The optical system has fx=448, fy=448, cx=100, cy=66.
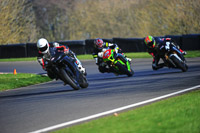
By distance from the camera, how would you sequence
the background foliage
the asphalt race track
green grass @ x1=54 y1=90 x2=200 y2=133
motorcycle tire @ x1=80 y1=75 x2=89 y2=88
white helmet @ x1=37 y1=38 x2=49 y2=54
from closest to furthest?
green grass @ x1=54 y1=90 x2=200 y2=133 < the asphalt race track < white helmet @ x1=37 y1=38 x2=49 y2=54 < motorcycle tire @ x1=80 y1=75 x2=89 y2=88 < the background foliage

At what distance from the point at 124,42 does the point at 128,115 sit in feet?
73.4

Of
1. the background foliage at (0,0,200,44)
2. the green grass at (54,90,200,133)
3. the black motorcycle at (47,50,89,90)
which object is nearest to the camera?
the green grass at (54,90,200,133)

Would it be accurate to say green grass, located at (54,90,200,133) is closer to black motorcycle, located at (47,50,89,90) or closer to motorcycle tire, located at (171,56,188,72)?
black motorcycle, located at (47,50,89,90)

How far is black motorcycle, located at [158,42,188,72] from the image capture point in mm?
14047

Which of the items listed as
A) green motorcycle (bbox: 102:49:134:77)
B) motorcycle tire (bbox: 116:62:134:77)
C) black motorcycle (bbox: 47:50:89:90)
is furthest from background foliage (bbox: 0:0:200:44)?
black motorcycle (bbox: 47:50:89:90)

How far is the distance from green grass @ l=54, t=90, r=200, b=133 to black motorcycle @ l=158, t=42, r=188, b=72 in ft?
19.7

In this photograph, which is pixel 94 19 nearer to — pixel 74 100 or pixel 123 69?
pixel 123 69

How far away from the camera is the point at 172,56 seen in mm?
14078

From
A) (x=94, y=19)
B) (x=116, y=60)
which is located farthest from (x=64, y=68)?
(x=94, y=19)

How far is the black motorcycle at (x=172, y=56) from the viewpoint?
14047 mm

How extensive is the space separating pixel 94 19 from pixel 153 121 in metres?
55.6

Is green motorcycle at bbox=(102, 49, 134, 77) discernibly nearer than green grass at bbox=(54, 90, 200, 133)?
No

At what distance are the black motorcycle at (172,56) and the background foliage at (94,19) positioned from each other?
2436cm

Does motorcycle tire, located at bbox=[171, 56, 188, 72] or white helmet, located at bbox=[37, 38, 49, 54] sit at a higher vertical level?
white helmet, located at bbox=[37, 38, 49, 54]
